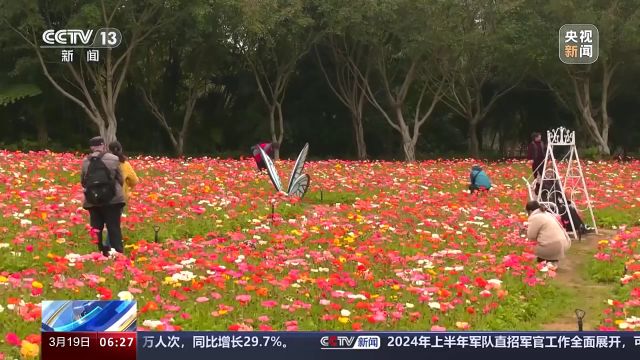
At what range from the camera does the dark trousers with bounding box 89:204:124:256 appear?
944cm

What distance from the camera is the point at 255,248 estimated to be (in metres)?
10.1

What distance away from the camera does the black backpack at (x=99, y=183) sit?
30.2 ft

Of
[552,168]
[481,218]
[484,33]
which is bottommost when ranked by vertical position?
[481,218]

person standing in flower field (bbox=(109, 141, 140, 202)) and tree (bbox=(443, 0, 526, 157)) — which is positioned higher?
tree (bbox=(443, 0, 526, 157))

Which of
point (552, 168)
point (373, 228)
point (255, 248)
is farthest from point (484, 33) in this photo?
point (255, 248)

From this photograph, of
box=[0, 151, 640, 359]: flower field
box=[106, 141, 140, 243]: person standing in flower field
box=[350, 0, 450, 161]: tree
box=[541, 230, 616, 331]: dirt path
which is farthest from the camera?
box=[350, 0, 450, 161]: tree

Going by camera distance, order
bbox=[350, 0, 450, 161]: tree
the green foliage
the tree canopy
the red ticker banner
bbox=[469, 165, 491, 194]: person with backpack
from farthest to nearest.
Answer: the green foliage
bbox=[350, 0, 450, 161]: tree
the tree canopy
bbox=[469, 165, 491, 194]: person with backpack
the red ticker banner

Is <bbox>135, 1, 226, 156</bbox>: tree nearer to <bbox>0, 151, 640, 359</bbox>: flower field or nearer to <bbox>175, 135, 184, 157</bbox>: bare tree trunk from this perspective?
<bbox>175, 135, 184, 157</bbox>: bare tree trunk

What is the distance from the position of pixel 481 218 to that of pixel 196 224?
5.14 meters

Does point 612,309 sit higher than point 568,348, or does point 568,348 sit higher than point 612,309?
point 568,348

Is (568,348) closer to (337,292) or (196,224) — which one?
(337,292)

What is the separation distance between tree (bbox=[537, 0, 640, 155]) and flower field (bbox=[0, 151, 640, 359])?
15267 mm

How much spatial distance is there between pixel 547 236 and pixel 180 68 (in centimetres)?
3299
